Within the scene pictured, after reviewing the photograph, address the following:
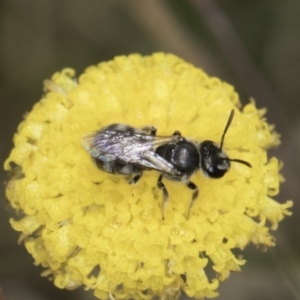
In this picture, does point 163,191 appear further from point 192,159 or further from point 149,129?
point 149,129

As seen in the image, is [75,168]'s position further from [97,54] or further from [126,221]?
[97,54]

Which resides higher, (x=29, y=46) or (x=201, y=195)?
(x=29, y=46)

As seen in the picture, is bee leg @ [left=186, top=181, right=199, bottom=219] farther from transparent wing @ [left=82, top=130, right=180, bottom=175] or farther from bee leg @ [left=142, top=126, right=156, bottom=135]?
bee leg @ [left=142, top=126, right=156, bottom=135]

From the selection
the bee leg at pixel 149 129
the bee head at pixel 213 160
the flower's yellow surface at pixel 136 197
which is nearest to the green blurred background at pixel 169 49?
the flower's yellow surface at pixel 136 197

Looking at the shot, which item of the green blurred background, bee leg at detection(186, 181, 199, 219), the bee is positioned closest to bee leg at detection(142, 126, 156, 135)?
the bee

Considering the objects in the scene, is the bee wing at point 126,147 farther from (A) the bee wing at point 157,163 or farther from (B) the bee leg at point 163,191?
(B) the bee leg at point 163,191

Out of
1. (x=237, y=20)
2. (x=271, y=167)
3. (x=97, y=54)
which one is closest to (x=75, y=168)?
(x=271, y=167)

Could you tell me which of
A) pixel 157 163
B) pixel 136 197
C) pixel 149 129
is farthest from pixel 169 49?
pixel 157 163
